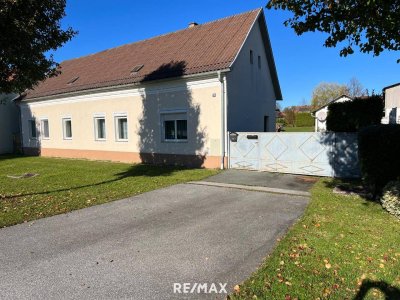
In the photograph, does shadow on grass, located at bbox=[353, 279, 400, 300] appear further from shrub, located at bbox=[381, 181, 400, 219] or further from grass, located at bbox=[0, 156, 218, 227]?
Answer: grass, located at bbox=[0, 156, 218, 227]

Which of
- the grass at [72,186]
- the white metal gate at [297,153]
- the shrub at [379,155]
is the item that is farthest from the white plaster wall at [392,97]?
the grass at [72,186]

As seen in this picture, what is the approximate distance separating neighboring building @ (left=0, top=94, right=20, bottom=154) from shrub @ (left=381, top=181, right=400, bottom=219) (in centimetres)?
2606

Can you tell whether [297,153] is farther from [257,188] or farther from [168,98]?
[168,98]

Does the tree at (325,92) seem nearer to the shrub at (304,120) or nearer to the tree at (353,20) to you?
the shrub at (304,120)

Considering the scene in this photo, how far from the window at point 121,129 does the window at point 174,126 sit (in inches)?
120

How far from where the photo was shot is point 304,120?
5591 cm

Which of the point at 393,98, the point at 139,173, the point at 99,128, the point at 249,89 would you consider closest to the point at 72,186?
the point at 139,173

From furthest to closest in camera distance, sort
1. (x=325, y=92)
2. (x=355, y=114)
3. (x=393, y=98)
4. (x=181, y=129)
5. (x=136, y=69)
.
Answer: (x=325, y=92) < (x=136, y=69) < (x=181, y=129) < (x=355, y=114) < (x=393, y=98)

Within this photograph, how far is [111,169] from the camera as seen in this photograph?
46.7 ft

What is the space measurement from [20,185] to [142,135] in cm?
655

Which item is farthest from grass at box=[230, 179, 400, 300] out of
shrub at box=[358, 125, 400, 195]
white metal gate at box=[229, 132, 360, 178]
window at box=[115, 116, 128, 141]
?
window at box=[115, 116, 128, 141]

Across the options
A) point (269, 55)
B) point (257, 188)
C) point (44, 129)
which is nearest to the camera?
Result: point (257, 188)

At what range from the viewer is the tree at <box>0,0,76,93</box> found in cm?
759

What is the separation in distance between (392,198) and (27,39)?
10.0 meters
